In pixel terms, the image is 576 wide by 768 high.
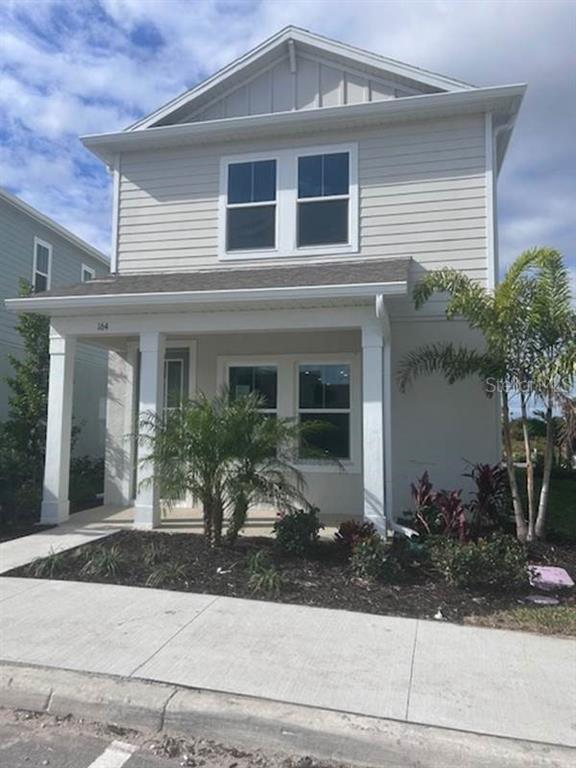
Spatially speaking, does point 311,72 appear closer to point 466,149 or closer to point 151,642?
point 466,149

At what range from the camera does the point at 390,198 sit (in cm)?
952

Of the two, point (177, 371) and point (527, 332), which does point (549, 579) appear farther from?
point (177, 371)

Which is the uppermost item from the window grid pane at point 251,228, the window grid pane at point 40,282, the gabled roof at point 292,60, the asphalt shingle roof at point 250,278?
the gabled roof at point 292,60

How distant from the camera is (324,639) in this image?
457 centimetres

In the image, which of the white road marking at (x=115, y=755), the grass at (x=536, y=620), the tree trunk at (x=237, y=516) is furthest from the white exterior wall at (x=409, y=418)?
the white road marking at (x=115, y=755)

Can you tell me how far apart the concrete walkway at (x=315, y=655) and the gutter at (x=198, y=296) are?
12.6 ft

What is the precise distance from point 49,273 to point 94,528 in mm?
10135

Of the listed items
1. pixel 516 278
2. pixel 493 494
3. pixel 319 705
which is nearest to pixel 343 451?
pixel 493 494

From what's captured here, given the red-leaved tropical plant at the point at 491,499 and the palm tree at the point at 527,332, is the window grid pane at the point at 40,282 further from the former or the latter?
the red-leaved tropical plant at the point at 491,499

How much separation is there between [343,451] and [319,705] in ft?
20.6

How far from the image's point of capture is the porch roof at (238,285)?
24.9ft

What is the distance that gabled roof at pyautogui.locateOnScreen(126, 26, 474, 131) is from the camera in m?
9.45

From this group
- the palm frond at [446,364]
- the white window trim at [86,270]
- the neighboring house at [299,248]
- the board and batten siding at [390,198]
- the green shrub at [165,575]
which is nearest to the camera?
the green shrub at [165,575]

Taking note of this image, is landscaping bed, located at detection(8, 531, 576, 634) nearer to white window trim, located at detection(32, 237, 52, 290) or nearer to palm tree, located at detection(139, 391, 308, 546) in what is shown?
palm tree, located at detection(139, 391, 308, 546)
